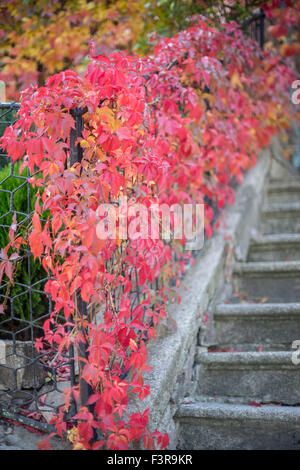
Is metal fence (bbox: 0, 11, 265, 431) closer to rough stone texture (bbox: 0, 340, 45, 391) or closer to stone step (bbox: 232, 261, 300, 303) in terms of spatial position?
rough stone texture (bbox: 0, 340, 45, 391)

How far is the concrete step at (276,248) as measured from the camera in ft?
10.8

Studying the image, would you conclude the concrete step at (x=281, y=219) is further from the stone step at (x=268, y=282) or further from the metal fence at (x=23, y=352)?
the metal fence at (x=23, y=352)

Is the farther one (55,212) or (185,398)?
(185,398)

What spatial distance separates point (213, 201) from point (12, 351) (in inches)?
79.6

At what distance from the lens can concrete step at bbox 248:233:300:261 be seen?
3285mm

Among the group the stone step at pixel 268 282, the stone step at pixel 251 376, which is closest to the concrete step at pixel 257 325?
the stone step at pixel 251 376

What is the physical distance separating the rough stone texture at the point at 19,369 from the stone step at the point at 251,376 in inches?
35.4

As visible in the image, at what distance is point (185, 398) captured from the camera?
87.7 inches

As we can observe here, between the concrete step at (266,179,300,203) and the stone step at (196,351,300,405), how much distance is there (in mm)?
2435

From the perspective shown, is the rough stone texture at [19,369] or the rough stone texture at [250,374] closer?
the rough stone texture at [19,369]

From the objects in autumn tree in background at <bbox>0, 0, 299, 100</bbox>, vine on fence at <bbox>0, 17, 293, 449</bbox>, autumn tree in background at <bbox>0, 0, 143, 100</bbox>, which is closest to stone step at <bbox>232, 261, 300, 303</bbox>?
vine on fence at <bbox>0, 17, 293, 449</bbox>
